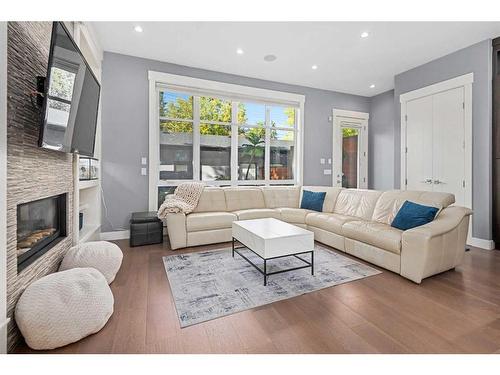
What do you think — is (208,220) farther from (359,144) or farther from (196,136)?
(359,144)

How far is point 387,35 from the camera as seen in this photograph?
326cm

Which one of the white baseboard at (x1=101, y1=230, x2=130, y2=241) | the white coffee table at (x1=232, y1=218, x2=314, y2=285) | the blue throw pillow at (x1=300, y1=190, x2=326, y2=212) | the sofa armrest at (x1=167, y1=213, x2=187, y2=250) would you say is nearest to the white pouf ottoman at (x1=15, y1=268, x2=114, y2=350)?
the white coffee table at (x1=232, y1=218, x2=314, y2=285)

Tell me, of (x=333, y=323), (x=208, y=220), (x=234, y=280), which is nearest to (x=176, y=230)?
(x=208, y=220)

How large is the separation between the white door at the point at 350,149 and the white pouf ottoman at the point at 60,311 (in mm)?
5049

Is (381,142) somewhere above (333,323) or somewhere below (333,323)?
above

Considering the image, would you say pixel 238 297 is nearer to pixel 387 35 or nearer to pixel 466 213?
pixel 466 213

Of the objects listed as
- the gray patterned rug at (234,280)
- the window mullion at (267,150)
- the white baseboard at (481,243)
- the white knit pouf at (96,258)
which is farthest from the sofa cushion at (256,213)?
the white baseboard at (481,243)

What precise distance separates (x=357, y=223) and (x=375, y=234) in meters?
0.37

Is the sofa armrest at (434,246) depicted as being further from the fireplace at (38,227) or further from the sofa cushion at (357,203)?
the fireplace at (38,227)

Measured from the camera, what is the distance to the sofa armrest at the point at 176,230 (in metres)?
3.28

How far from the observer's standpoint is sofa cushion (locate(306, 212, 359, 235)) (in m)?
3.22

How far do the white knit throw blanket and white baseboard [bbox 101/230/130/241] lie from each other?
0.87m

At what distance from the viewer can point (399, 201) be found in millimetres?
3082
